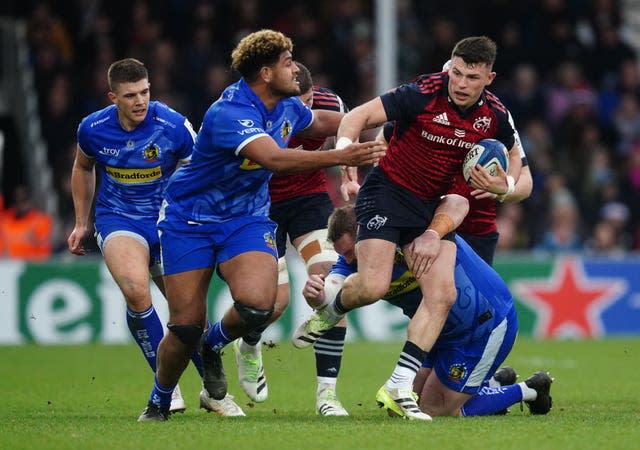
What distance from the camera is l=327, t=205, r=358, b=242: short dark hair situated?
9328 millimetres

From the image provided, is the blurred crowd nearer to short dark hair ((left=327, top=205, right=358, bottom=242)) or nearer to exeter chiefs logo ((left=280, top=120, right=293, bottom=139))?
short dark hair ((left=327, top=205, right=358, bottom=242))

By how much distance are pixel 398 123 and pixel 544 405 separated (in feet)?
7.07

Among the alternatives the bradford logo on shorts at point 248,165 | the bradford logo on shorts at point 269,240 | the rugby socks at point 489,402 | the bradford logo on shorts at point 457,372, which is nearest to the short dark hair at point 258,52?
the bradford logo on shorts at point 248,165

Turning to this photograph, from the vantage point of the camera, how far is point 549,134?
19.6m

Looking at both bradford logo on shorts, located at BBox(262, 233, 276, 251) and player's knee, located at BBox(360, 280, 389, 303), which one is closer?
bradford logo on shorts, located at BBox(262, 233, 276, 251)

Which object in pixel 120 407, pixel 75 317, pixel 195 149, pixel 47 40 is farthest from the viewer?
pixel 47 40

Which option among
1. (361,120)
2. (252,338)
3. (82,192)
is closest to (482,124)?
(361,120)

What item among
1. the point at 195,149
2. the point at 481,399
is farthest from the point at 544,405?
the point at 195,149

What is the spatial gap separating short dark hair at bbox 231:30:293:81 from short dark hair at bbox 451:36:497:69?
1.22m

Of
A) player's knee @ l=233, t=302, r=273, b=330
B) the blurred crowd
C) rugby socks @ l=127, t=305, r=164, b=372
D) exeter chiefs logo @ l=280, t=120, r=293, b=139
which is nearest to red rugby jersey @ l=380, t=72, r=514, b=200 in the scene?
exeter chiefs logo @ l=280, t=120, r=293, b=139

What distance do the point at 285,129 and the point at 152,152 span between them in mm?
1343

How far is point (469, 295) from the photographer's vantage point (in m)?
9.04

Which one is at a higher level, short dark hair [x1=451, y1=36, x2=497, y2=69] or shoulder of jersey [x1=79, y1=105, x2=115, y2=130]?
short dark hair [x1=451, y1=36, x2=497, y2=69]

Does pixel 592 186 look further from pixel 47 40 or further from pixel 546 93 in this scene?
pixel 47 40
